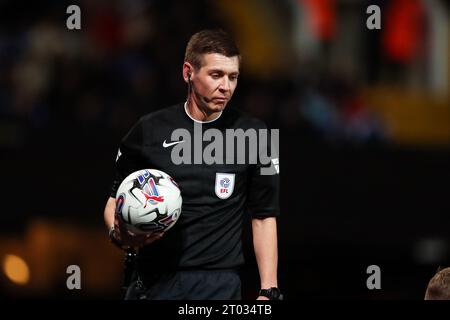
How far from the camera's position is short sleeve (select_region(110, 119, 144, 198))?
6055 mm

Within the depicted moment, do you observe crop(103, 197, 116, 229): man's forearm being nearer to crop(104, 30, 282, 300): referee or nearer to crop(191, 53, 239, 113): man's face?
crop(104, 30, 282, 300): referee

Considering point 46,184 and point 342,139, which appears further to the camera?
point 342,139

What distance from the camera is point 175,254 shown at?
19.4 ft

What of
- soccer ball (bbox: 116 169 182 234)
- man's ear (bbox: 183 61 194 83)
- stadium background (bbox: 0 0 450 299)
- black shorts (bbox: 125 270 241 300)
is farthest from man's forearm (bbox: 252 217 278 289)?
stadium background (bbox: 0 0 450 299)

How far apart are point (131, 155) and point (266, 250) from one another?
37.3 inches

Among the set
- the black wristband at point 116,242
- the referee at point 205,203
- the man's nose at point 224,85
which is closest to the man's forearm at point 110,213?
the referee at point 205,203

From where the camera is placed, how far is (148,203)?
5.61 m

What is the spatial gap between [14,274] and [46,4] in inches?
183

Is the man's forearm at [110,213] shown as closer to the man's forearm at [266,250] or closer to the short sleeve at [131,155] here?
the short sleeve at [131,155]

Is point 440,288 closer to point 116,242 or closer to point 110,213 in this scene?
point 116,242

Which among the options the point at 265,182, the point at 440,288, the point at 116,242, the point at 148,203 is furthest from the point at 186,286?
the point at 440,288
